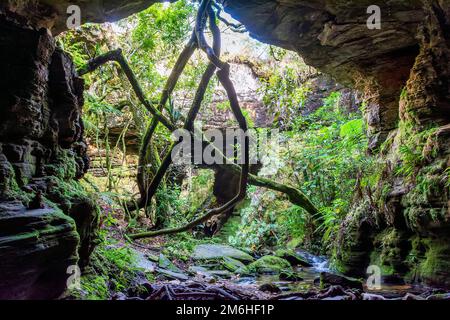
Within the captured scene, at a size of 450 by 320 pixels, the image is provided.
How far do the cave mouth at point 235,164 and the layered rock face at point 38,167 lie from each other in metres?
0.01

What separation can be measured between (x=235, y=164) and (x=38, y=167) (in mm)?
5127

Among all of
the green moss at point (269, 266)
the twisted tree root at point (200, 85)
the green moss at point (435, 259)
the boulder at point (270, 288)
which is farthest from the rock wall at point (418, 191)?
the twisted tree root at point (200, 85)

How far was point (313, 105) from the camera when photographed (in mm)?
14281

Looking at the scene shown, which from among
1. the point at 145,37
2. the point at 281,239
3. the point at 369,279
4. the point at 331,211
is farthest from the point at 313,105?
the point at 369,279

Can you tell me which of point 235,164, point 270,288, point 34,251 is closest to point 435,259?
point 270,288

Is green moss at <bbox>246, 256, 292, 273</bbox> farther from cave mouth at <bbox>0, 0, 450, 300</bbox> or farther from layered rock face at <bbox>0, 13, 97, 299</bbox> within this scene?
layered rock face at <bbox>0, 13, 97, 299</bbox>

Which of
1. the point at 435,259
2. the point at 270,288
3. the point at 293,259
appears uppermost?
the point at 435,259

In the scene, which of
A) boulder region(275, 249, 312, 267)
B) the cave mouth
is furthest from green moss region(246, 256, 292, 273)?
boulder region(275, 249, 312, 267)

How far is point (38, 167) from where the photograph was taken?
3168 mm

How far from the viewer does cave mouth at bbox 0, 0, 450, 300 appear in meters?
2.92

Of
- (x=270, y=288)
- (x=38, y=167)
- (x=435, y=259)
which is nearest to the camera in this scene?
(x=38, y=167)

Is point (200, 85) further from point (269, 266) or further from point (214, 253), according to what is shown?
point (214, 253)

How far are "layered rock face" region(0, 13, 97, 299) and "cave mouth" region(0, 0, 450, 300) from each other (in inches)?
0.5

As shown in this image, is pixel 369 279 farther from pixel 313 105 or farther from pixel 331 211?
pixel 313 105
